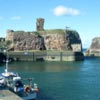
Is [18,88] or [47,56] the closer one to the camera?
[18,88]

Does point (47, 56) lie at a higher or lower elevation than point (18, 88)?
higher

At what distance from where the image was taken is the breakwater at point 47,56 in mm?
184000

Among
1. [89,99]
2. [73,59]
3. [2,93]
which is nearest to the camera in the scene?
[2,93]

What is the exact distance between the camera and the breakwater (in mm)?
184000

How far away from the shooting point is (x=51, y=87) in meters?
72.5

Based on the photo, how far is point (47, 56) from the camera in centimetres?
18912

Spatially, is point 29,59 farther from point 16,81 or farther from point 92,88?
point 16,81

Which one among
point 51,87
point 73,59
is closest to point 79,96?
point 51,87

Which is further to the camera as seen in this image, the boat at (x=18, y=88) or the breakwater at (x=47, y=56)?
the breakwater at (x=47, y=56)

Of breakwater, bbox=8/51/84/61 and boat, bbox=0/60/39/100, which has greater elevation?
breakwater, bbox=8/51/84/61

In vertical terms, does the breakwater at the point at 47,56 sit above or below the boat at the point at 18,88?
above

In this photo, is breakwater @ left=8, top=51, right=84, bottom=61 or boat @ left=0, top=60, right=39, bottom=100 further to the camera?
breakwater @ left=8, top=51, right=84, bottom=61

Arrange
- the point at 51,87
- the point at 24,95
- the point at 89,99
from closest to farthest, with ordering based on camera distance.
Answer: the point at 24,95, the point at 89,99, the point at 51,87

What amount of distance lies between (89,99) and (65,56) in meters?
125
